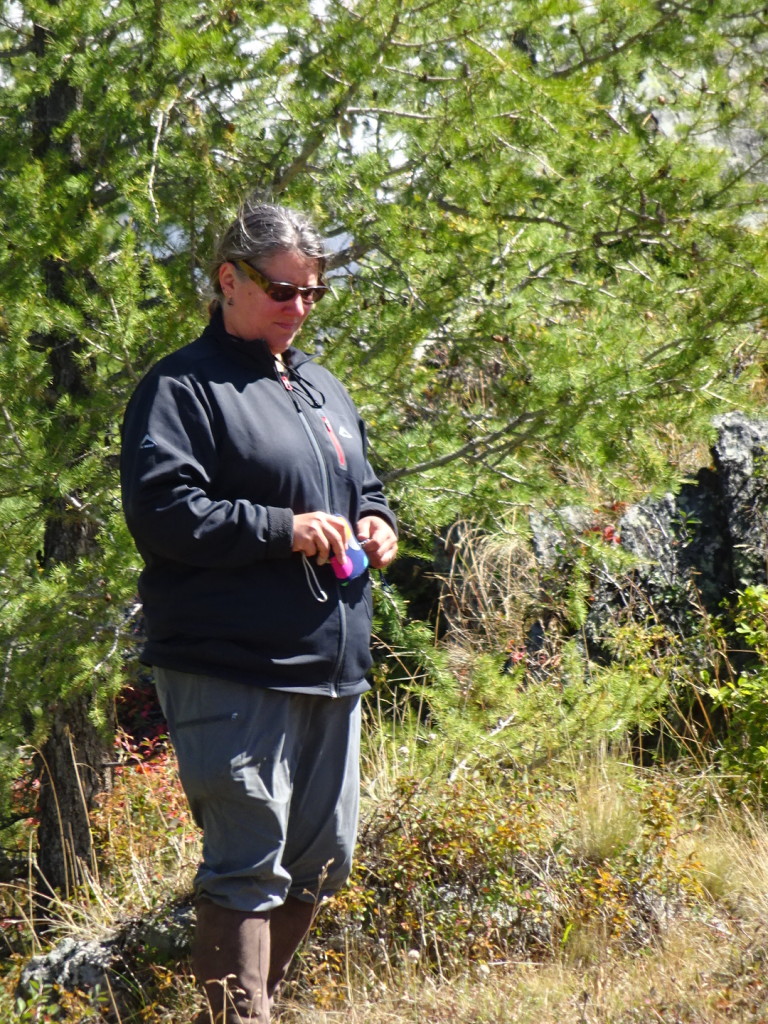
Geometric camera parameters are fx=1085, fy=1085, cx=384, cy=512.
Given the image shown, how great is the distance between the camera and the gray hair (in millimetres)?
2551

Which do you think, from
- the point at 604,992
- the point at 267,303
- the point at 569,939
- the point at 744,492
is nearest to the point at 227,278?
the point at 267,303

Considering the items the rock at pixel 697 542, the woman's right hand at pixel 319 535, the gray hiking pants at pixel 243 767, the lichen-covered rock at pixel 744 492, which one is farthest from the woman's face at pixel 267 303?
the lichen-covered rock at pixel 744 492

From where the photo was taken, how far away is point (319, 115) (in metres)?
3.36

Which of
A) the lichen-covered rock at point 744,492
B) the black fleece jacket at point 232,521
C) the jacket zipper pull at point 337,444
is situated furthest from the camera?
the lichen-covered rock at point 744,492

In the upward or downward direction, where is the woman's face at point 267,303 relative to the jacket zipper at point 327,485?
upward

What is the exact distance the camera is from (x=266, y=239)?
2.55m

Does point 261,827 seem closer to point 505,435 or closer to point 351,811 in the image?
point 351,811

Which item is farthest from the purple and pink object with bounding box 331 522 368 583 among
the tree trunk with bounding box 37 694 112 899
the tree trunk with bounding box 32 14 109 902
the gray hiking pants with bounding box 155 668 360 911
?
the tree trunk with bounding box 37 694 112 899

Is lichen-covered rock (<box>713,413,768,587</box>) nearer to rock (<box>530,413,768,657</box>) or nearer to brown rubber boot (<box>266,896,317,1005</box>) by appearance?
rock (<box>530,413,768,657</box>)

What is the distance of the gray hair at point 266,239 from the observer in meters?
2.55

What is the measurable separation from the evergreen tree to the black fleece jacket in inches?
31.4

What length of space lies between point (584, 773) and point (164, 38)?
3026 millimetres

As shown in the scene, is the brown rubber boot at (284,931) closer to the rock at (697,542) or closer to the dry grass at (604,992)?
the dry grass at (604,992)

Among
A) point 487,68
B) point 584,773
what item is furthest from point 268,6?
point 584,773
